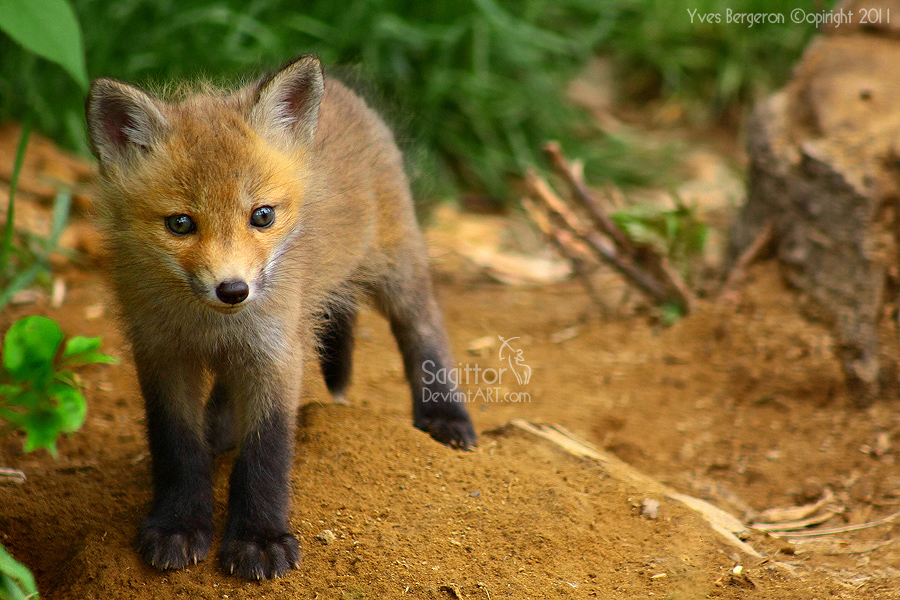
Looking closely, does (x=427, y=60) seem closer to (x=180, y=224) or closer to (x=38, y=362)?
(x=180, y=224)

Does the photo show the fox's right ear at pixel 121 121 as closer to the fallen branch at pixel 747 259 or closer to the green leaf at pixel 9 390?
the green leaf at pixel 9 390

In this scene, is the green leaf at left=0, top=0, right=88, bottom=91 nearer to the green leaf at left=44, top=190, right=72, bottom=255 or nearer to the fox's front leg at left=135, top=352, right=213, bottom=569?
the fox's front leg at left=135, top=352, right=213, bottom=569

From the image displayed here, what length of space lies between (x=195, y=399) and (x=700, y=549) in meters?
1.74

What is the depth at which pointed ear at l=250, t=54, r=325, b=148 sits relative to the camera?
2.76 meters

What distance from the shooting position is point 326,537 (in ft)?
8.87

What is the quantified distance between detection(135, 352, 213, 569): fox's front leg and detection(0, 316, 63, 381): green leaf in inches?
19.9

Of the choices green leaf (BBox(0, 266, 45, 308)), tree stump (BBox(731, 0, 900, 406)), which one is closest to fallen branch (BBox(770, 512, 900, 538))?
tree stump (BBox(731, 0, 900, 406))

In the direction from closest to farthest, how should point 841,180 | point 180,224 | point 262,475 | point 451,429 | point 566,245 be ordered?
1. point 180,224
2. point 262,475
3. point 451,429
4. point 841,180
5. point 566,245

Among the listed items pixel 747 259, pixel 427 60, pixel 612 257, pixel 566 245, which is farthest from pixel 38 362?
pixel 427 60

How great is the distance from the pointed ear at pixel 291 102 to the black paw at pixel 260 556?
1.28 meters

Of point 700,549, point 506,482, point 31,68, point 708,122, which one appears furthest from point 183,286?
point 708,122

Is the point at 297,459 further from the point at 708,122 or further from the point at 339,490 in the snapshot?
the point at 708,122

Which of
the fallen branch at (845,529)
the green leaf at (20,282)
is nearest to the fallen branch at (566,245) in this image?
the fallen branch at (845,529)

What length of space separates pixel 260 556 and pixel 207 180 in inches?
44.6
